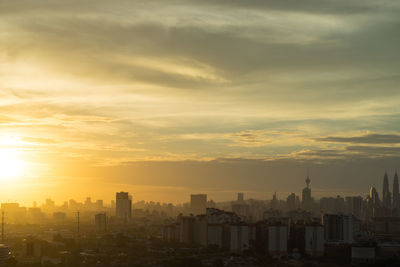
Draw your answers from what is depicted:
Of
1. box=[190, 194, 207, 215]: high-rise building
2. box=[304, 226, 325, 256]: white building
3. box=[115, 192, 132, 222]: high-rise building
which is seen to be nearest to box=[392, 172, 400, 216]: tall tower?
box=[190, 194, 207, 215]: high-rise building

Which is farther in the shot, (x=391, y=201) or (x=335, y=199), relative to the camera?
(x=391, y=201)

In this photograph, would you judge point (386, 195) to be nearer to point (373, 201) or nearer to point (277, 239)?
point (373, 201)

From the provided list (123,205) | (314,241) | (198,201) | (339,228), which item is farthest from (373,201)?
(314,241)

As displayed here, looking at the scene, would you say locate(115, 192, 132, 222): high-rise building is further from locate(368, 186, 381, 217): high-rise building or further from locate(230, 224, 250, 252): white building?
locate(230, 224, 250, 252): white building

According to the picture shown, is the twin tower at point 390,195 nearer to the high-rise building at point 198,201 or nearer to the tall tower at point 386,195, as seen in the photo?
the tall tower at point 386,195

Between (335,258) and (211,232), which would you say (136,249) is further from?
(335,258)

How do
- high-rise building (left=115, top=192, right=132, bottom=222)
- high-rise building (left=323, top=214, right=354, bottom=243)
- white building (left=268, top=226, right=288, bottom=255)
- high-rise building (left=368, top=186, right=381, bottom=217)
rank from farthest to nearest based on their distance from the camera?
high-rise building (left=115, top=192, right=132, bottom=222) → high-rise building (left=368, top=186, right=381, bottom=217) → high-rise building (left=323, top=214, right=354, bottom=243) → white building (left=268, top=226, right=288, bottom=255)

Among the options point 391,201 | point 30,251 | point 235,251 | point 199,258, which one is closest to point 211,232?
point 235,251

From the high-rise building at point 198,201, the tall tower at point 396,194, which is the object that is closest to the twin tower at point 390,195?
the tall tower at point 396,194
